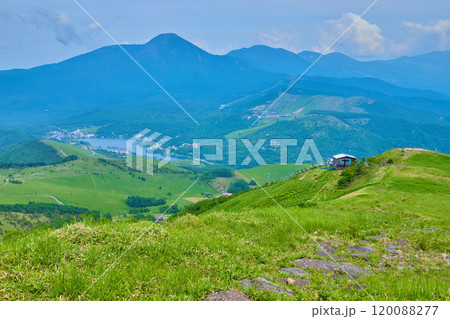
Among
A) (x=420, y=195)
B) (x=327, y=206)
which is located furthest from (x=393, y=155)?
(x=327, y=206)

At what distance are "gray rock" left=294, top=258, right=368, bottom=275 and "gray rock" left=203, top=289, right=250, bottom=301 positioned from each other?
2836 millimetres

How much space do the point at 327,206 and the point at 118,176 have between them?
190m

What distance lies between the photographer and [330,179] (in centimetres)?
4006

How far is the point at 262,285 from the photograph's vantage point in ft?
19.2

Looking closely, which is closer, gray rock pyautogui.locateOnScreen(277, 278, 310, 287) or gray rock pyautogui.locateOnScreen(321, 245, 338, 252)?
gray rock pyautogui.locateOnScreen(277, 278, 310, 287)

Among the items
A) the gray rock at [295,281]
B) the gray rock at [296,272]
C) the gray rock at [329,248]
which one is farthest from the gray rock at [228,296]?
the gray rock at [329,248]

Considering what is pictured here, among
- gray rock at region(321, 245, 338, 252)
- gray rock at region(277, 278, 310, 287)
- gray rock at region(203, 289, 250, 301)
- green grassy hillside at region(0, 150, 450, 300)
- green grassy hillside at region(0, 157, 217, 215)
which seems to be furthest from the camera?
green grassy hillside at region(0, 157, 217, 215)

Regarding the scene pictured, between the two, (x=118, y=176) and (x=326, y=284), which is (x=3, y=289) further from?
(x=118, y=176)

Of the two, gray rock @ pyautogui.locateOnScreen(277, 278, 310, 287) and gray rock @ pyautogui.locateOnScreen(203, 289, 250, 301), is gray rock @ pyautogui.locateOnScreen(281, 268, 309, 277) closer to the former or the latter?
gray rock @ pyautogui.locateOnScreen(277, 278, 310, 287)

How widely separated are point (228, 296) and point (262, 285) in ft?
3.13
